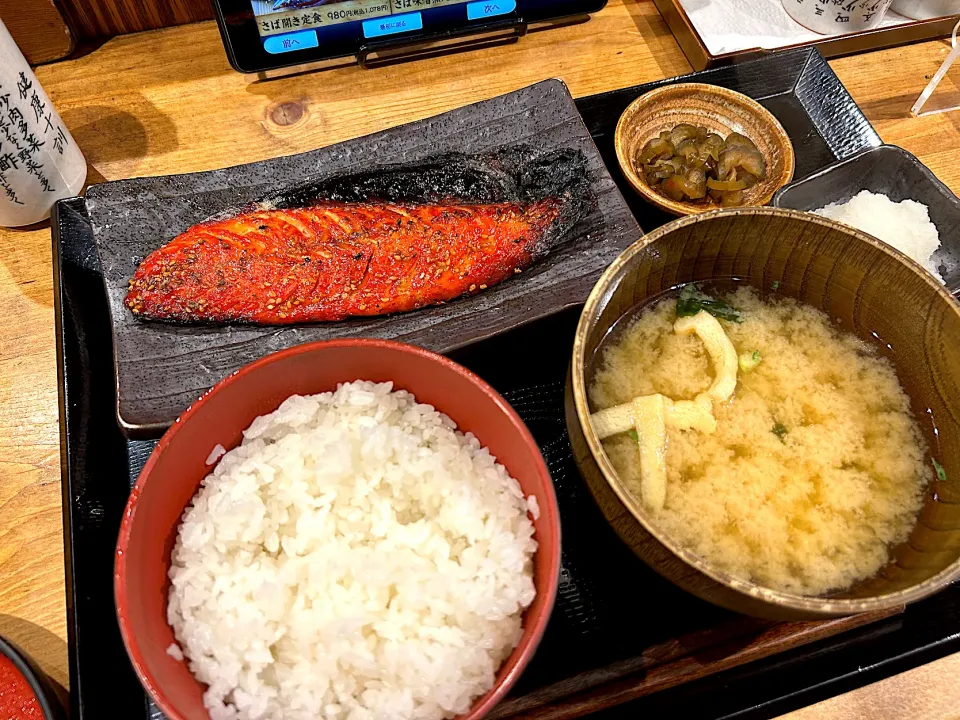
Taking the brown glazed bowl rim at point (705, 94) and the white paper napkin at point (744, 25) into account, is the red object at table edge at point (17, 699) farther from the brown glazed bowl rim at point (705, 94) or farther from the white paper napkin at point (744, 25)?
the white paper napkin at point (744, 25)

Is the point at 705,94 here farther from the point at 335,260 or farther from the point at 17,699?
the point at 17,699

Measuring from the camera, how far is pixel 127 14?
2.17 meters

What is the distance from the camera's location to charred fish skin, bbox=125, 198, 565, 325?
166 cm

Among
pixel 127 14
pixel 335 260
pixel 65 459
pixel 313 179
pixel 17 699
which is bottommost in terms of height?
pixel 17 699

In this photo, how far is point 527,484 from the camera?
1.22 meters

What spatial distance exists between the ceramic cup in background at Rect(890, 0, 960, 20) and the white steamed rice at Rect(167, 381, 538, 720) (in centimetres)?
222

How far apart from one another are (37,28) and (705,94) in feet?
6.50

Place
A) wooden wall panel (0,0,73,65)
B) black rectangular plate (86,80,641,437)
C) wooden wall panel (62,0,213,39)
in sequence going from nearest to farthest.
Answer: black rectangular plate (86,80,641,437) → wooden wall panel (0,0,73,65) → wooden wall panel (62,0,213,39)

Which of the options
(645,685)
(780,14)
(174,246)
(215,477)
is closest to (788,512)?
(645,685)

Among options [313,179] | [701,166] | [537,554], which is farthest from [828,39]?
[537,554]

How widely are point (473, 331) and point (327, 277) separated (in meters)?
0.40

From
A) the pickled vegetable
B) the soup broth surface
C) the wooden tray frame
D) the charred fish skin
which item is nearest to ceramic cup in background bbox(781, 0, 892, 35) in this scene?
the wooden tray frame

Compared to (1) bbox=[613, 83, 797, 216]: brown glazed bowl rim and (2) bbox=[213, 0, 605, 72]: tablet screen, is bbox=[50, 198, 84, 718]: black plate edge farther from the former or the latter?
(1) bbox=[613, 83, 797, 216]: brown glazed bowl rim

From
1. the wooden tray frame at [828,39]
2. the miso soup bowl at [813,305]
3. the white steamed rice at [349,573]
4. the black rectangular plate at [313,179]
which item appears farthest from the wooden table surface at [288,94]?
the miso soup bowl at [813,305]
